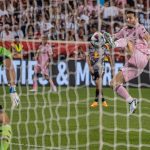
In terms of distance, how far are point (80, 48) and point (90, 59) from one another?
13.1 feet

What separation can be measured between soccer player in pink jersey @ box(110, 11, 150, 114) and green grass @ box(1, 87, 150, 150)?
20.6 inches

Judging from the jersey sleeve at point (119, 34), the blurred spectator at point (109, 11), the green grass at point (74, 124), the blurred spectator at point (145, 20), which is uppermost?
the blurred spectator at point (109, 11)

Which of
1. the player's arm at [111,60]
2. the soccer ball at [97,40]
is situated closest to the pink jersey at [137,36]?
the soccer ball at [97,40]

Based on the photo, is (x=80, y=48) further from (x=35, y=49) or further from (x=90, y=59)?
(x=90, y=59)

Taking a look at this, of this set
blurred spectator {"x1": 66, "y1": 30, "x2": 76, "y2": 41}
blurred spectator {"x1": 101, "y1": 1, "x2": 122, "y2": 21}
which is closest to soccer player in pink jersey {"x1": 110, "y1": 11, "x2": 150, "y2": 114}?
blurred spectator {"x1": 101, "y1": 1, "x2": 122, "y2": 21}

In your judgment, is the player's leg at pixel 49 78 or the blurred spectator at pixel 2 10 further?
the player's leg at pixel 49 78

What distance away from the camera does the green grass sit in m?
10.2

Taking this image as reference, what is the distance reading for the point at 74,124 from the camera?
12.4 meters

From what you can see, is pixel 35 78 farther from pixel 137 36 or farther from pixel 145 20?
pixel 137 36

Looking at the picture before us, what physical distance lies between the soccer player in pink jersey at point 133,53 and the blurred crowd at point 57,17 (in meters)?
4.17

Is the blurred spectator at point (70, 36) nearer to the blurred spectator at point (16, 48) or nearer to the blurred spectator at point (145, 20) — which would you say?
the blurred spectator at point (16, 48)

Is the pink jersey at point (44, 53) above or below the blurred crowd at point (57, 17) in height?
below

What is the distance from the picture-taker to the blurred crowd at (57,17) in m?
17.8

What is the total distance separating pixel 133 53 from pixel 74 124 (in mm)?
1817
